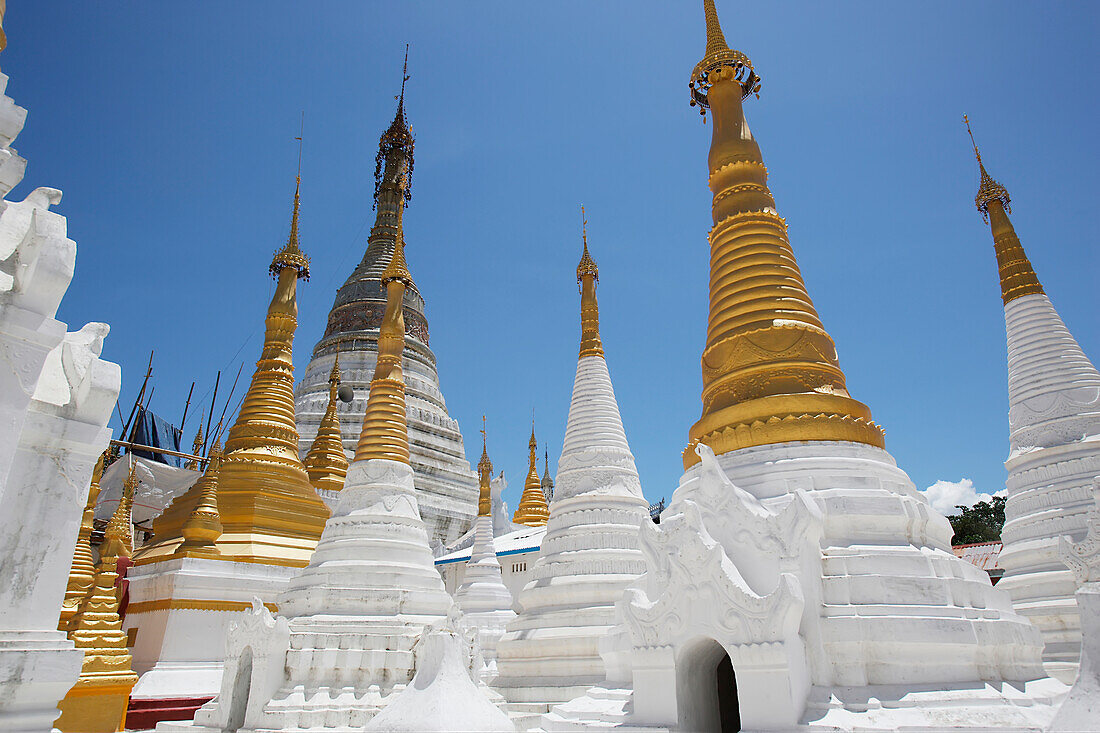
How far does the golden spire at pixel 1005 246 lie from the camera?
16373mm

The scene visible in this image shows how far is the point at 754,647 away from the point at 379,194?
43561mm

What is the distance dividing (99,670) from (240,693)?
2590 millimetres

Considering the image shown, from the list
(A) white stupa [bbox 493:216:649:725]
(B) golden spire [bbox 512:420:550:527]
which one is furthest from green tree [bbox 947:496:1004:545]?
(A) white stupa [bbox 493:216:649:725]

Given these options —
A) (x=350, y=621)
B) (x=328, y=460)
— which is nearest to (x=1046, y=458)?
(x=350, y=621)

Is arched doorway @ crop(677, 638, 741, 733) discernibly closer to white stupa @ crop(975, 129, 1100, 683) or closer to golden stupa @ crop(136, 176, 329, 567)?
white stupa @ crop(975, 129, 1100, 683)

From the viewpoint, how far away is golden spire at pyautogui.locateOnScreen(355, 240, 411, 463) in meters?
15.3

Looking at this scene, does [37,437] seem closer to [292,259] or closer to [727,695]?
Result: [727,695]

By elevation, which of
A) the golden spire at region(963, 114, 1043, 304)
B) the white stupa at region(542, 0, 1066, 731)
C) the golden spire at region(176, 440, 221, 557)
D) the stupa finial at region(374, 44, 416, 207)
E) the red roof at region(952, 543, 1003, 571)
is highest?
the stupa finial at region(374, 44, 416, 207)

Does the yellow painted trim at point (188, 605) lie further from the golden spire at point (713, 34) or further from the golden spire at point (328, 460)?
the golden spire at point (713, 34)

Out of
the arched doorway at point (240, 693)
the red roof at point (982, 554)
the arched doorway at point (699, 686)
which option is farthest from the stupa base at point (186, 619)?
the red roof at point (982, 554)

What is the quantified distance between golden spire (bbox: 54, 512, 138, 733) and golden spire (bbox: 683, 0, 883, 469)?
35.8ft

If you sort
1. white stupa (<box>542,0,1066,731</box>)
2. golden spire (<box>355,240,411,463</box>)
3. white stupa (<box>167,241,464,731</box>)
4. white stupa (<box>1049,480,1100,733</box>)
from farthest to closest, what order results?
golden spire (<box>355,240,411,463</box>), white stupa (<box>167,241,464,731</box>), white stupa (<box>542,0,1066,731</box>), white stupa (<box>1049,480,1100,733</box>)

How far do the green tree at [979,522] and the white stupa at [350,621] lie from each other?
1491 inches

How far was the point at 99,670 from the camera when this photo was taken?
40.3 ft
